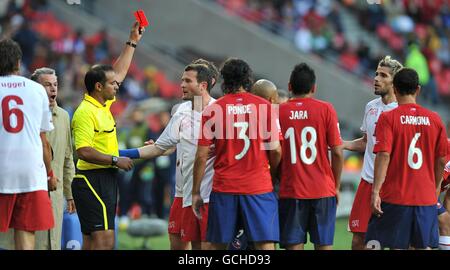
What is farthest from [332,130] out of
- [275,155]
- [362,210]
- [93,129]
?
[93,129]

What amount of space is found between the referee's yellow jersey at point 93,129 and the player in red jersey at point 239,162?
1.29 m

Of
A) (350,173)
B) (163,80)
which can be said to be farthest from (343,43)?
(350,173)

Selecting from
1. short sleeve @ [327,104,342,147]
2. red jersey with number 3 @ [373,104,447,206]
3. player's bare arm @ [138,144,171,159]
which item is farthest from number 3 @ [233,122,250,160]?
player's bare arm @ [138,144,171,159]

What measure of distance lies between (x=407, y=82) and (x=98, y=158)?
10.0 ft

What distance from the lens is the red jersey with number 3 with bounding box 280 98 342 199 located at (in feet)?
32.2

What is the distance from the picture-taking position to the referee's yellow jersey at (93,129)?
404 inches

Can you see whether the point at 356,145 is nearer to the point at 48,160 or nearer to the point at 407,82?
the point at 407,82

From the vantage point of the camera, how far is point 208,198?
10.0 meters
